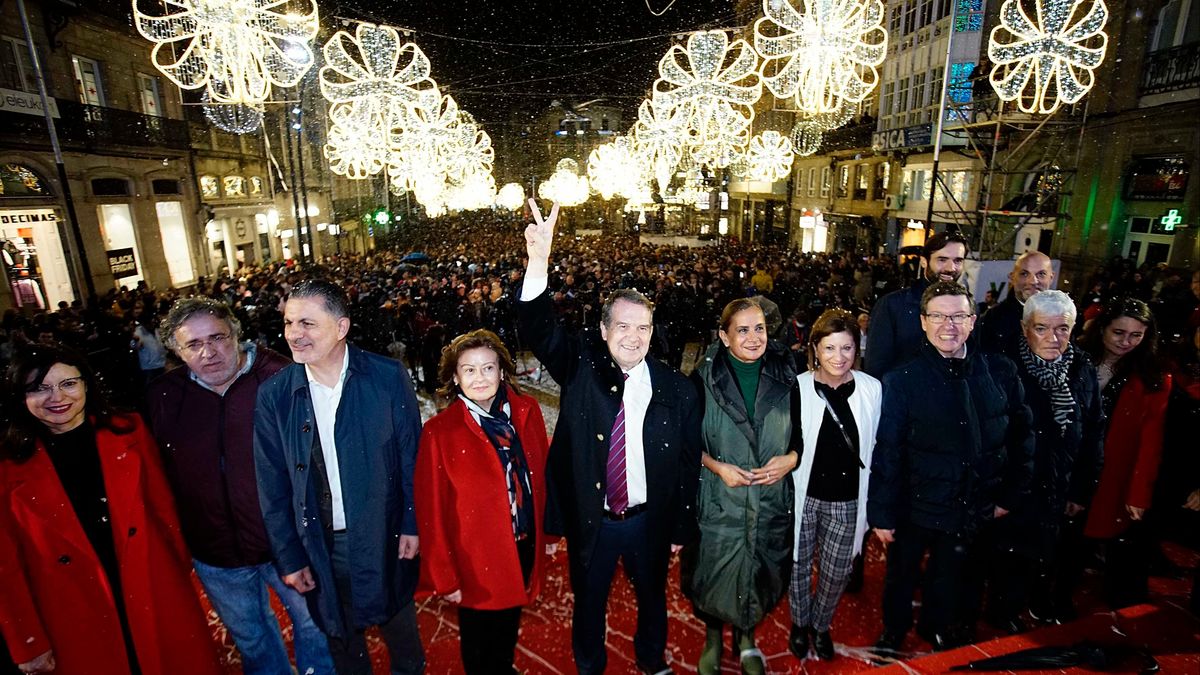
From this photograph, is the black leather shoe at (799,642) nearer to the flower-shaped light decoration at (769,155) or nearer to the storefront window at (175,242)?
the flower-shaped light decoration at (769,155)

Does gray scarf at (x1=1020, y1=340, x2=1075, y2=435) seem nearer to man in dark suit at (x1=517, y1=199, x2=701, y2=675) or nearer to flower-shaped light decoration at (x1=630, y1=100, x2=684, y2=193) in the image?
man in dark suit at (x1=517, y1=199, x2=701, y2=675)

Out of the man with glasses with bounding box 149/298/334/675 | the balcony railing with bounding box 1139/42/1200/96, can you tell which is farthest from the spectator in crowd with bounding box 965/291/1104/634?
the balcony railing with bounding box 1139/42/1200/96

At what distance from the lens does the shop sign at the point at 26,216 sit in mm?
14930

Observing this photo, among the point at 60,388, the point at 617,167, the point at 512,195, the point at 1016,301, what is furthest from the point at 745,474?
the point at 512,195

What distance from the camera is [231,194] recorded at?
25.8 metres

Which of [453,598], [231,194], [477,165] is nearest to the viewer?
[453,598]

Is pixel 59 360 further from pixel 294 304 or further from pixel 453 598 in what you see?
pixel 453 598

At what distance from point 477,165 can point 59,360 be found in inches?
644

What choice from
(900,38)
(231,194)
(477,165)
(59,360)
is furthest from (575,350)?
(231,194)

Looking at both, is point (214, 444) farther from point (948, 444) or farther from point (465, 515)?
point (948, 444)

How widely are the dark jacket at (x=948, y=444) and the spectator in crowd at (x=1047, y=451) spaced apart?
222 mm

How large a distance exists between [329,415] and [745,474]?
2.21 m

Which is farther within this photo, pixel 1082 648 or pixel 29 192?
pixel 29 192

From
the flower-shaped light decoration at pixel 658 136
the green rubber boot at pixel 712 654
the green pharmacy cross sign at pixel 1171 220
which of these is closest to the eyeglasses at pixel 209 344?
the green rubber boot at pixel 712 654
